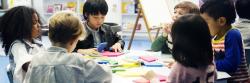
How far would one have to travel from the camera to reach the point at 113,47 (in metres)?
2.95

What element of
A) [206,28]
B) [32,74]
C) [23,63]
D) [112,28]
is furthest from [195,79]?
[112,28]

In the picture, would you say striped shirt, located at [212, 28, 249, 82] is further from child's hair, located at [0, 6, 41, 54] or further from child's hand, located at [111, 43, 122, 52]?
child's hair, located at [0, 6, 41, 54]

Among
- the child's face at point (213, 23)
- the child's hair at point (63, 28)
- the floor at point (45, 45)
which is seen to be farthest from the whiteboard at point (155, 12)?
the child's hair at point (63, 28)

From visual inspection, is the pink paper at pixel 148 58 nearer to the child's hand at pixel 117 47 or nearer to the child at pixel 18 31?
the child's hand at pixel 117 47

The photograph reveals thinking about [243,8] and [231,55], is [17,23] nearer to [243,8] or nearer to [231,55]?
[231,55]

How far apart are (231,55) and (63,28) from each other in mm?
1059

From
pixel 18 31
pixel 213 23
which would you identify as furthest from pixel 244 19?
pixel 18 31

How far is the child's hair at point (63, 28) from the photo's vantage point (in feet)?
5.64

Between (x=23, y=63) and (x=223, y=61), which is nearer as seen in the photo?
(x=23, y=63)

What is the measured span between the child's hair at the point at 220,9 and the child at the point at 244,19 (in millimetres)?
670

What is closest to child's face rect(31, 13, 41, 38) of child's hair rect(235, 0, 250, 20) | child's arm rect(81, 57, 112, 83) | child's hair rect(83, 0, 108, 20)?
child's arm rect(81, 57, 112, 83)

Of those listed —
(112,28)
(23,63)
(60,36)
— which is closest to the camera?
(60,36)

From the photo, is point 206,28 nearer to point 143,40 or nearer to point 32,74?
→ point 32,74

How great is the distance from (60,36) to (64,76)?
194mm
